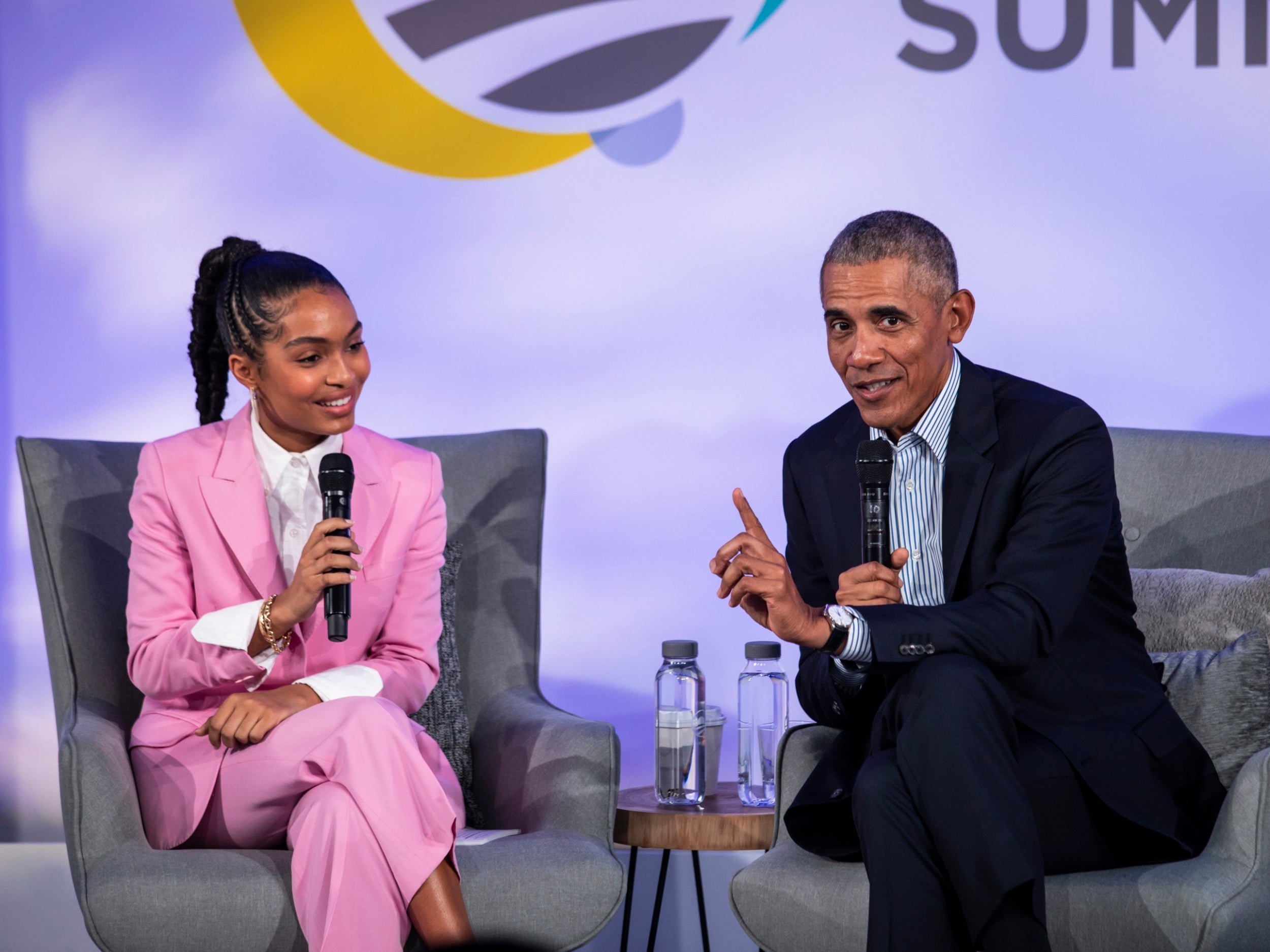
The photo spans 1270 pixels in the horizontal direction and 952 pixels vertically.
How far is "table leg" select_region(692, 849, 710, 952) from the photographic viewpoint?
319 centimetres

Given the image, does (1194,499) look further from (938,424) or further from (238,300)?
(238,300)

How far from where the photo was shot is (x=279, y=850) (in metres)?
2.29

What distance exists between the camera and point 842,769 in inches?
86.0

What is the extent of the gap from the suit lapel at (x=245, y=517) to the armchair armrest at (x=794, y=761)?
95 centimetres

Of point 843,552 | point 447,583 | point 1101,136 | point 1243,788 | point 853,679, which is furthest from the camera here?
point 1101,136

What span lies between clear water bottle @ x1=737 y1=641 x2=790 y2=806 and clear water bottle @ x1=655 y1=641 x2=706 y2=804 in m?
0.12

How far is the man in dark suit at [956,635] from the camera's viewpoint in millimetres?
1820

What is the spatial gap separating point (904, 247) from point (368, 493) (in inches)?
42.2

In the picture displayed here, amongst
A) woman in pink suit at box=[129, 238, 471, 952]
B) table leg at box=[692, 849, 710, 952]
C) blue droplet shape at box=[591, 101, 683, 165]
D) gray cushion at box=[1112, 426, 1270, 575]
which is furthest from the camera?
blue droplet shape at box=[591, 101, 683, 165]

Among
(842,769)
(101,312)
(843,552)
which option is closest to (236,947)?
(842,769)

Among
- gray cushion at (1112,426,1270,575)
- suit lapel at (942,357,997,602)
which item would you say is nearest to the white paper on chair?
suit lapel at (942,357,997,602)

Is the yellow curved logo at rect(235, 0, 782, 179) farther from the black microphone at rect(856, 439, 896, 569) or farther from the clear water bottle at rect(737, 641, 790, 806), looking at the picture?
the black microphone at rect(856, 439, 896, 569)

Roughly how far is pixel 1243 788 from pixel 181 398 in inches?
110

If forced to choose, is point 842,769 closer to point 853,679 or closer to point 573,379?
point 853,679
